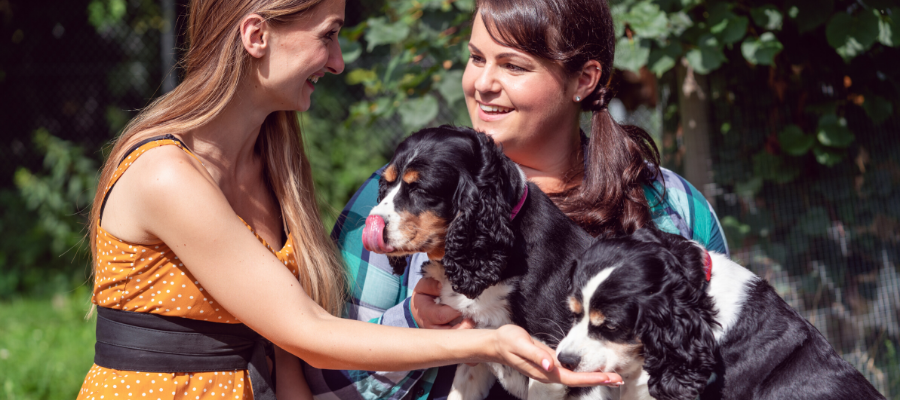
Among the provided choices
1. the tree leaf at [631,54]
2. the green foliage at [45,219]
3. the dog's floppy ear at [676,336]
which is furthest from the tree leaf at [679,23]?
the green foliage at [45,219]

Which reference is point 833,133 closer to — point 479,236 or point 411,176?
point 479,236

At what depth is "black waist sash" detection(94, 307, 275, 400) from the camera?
220cm

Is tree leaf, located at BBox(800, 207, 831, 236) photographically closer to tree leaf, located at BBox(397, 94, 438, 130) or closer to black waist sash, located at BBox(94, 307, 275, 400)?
tree leaf, located at BBox(397, 94, 438, 130)

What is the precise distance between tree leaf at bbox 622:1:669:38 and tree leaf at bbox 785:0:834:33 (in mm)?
730

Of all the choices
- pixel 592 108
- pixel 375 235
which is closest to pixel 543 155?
pixel 592 108

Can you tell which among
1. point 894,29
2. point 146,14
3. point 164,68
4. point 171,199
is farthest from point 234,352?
point 146,14

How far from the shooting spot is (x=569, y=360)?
7.09ft

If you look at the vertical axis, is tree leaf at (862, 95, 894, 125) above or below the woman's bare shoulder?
below

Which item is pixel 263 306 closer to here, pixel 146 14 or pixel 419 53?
pixel 419 53

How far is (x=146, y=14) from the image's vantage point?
8.38 metres

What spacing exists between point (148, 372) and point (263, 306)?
429 millimetres

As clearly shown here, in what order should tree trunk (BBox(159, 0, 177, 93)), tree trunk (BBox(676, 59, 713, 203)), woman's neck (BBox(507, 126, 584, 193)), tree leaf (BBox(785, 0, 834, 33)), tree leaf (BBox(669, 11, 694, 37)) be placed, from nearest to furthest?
woman's neck (BBox(507, 126, 584, 193)), tree leaf (BBox(785, 0, 834, 33)), tree leaf (BBox(669, 11, 694, 37)), tree trunk (BBox(676, 59, 713, 203)), tree trunk (BBox(159, 0, 177, 93))

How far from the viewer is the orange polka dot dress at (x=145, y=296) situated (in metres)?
2.17

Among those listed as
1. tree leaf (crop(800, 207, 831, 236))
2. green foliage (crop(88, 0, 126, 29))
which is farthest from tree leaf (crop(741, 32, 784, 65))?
green foliage (crop(88, 0, 126, 29))
